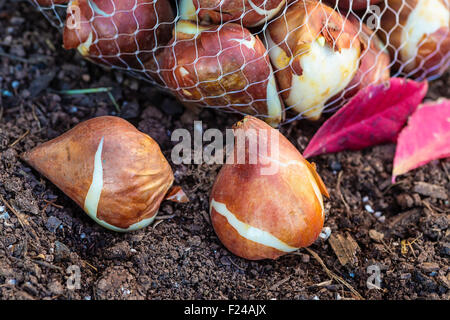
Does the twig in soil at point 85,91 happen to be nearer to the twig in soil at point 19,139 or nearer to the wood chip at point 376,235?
the twig in soil at point 19,139

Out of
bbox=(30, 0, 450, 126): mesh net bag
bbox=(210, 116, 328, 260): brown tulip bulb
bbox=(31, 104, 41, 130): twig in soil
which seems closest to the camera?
bbox=(210, 116, 328, 260): brown tulip bulb

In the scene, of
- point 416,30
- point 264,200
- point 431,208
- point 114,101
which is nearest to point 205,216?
point 264,200

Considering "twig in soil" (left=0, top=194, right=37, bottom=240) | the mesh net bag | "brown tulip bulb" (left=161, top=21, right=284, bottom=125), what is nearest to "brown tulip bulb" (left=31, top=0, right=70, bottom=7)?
the mesh net bag

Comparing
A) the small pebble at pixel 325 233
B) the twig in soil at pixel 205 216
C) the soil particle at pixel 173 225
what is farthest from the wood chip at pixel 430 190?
the twig in soil at pixel 205 216

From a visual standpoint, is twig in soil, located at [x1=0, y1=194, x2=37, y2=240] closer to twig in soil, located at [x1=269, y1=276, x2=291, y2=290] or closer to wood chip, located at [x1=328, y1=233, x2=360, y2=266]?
twig in soil, located at [x1=269, y1=276, x2=291, y2=290]

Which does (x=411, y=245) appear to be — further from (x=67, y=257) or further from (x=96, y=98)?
(x=96, y=98)

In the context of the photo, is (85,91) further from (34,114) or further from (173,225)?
(173,225)

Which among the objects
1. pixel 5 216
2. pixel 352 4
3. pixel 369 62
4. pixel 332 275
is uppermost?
Answer: pixel 352 4
